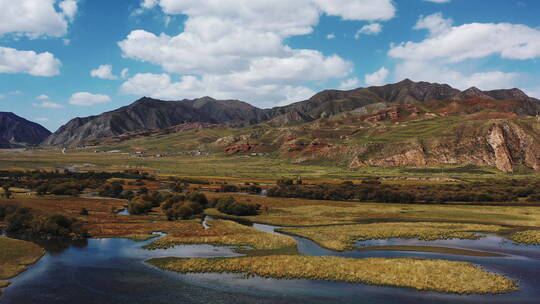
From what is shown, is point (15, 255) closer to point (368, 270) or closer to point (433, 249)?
point (368, 270)

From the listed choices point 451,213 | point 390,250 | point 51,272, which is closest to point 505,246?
point 390,250

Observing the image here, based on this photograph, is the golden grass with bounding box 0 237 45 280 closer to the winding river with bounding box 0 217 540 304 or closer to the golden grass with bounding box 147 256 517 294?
the winding river with bounding box 0 217 540 304

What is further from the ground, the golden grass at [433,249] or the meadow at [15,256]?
the meadow at [15,256]

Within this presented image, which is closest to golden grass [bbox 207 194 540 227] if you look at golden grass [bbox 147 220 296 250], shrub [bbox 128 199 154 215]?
shrub [bbox 128 199 154 215]

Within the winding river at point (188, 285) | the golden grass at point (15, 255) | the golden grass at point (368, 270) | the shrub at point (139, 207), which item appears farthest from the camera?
the shrub at point (139, 207)

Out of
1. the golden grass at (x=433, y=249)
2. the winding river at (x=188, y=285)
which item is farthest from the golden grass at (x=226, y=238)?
the golden grass at (x=433, y=249)

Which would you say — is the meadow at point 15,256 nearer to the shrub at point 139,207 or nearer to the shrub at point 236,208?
the shrub at point 139,207

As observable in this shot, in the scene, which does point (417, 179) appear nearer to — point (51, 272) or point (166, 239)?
point (166, 239)
